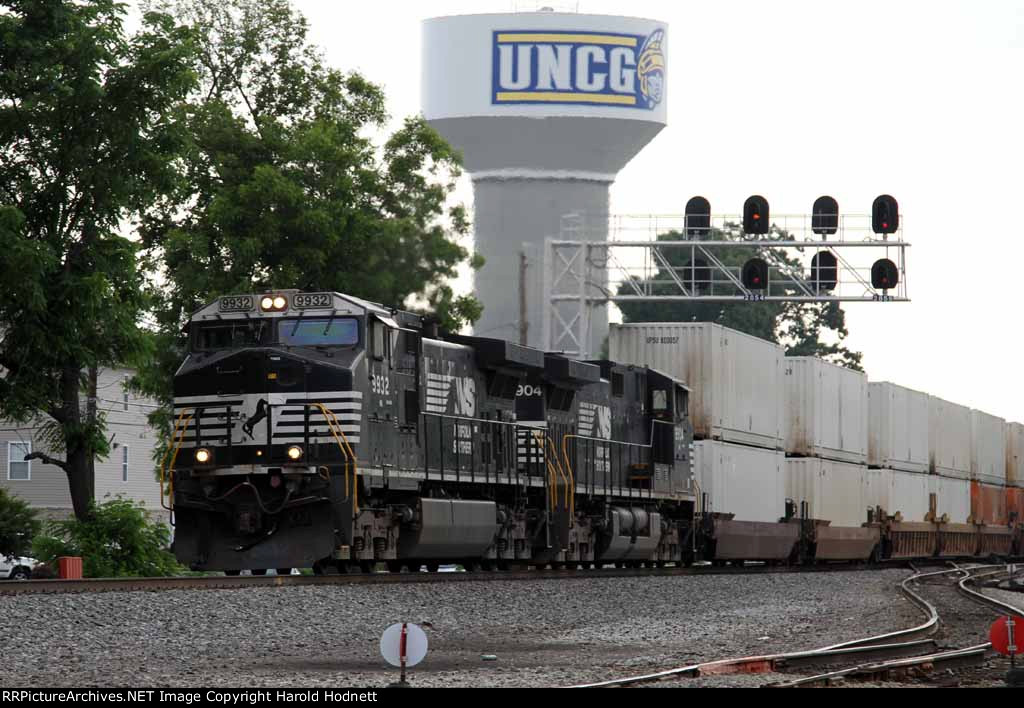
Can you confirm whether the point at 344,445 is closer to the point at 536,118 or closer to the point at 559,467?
the point at 559,467

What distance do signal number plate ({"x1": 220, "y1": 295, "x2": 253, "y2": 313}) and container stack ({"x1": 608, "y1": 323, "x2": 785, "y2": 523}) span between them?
13463mm

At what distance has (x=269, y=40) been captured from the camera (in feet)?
126

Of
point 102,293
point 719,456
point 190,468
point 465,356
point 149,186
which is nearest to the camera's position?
point 190,468

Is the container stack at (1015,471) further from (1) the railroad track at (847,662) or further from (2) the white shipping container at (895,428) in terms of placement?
(1) the railroad track at (847,662)

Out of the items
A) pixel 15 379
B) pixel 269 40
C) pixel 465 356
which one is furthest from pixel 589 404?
pixel 269 40

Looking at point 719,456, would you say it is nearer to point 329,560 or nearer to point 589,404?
point 589,404

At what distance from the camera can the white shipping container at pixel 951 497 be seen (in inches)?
1880

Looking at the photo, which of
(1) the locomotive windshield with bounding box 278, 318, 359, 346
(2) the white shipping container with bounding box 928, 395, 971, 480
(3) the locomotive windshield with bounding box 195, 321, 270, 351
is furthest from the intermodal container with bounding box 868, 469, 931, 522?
(3) the locomotive windshield with bounding box 195, 321, 270, 351

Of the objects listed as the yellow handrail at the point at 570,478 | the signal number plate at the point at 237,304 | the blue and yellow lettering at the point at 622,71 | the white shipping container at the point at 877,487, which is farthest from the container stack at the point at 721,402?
the blue and yellow lettering at the point at 622,71

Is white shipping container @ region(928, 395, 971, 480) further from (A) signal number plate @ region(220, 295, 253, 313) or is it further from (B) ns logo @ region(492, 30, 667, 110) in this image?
(A) signal number plate @ region(220, 295, 253, 313)

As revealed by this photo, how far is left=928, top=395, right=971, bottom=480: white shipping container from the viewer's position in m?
48.9

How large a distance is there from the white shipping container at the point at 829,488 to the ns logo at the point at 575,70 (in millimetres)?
30940

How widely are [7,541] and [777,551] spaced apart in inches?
843

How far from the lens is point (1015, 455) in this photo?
60375mm
